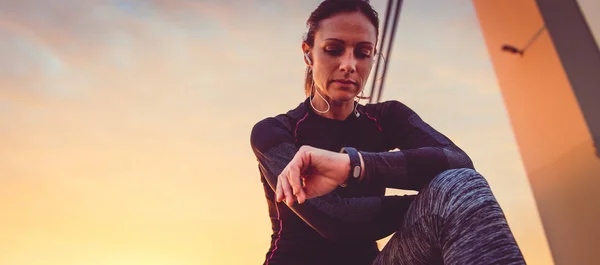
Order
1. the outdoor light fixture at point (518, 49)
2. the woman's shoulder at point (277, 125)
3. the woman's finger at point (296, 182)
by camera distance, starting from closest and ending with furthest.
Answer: the woman's finger at point (296, 182) < the woman's shoulder at point (277, 125) < the outdoor light fixture at point (518, 49)

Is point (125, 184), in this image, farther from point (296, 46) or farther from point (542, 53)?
point (542, 53)

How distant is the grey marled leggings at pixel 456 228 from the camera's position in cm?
52

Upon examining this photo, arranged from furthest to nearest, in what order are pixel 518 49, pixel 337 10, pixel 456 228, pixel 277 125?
pixel 518 49
pixel 337 10
pixel 277 125
pixel 456 228

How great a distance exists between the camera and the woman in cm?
57

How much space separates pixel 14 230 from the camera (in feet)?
12.7

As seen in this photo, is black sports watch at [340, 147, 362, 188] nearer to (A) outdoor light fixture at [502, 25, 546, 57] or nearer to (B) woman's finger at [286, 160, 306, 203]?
(B) woman's finger at [286, 160, 306, 203]

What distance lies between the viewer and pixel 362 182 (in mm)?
684

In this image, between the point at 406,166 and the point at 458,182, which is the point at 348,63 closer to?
the point at 406,166

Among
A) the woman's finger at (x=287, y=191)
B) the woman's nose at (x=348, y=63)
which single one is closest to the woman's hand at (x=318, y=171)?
the woman's finger at (x=287, y=191)

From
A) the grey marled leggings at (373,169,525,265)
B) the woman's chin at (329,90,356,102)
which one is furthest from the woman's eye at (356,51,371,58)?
the grey marled leggings at (373,169,525,265)

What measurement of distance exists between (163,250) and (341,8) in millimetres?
3589

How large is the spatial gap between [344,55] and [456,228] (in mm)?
624

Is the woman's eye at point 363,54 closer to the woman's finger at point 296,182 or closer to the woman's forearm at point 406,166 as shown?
the woman's forearm at point 406,166

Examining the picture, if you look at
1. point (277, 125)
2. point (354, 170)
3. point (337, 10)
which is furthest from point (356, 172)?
point (337, 10)
